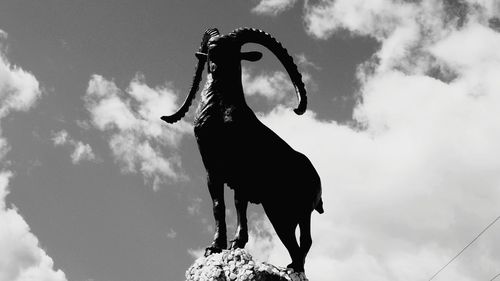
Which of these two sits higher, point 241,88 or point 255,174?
point 241,88

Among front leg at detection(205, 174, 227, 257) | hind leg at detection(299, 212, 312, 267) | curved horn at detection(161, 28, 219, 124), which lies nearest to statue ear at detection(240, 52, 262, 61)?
curved horn at detection(161, 28, 219, 124)

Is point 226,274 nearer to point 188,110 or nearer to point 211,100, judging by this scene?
point 211,100

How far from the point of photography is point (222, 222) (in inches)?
334

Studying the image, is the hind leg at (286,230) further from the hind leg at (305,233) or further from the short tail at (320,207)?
the short tail at (320,207)

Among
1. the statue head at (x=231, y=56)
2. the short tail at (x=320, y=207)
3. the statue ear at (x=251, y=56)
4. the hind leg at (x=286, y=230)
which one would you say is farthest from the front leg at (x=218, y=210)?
the statue ear at (x=251, y=56)

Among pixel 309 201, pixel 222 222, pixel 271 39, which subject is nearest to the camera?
pixel 222 222

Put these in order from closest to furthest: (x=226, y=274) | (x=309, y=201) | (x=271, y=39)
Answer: (x=226, y=274)
(x=309, y=201)
(x=271, y=39)

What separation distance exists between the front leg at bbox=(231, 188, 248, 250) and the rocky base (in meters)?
0.28

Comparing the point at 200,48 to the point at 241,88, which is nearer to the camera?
the point at 241,88

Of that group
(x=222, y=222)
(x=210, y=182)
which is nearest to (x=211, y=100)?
(x=210, y=182)

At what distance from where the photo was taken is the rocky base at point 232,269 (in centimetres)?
760

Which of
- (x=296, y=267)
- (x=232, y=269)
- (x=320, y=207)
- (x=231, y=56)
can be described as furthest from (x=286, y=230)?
(x=231, y=56)

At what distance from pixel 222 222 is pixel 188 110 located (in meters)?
2.36

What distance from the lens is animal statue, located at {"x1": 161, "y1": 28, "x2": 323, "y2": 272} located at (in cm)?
853
